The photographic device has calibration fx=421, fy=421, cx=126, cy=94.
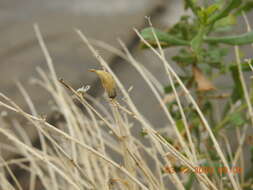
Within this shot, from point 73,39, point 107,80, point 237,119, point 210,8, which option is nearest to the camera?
point 107,80

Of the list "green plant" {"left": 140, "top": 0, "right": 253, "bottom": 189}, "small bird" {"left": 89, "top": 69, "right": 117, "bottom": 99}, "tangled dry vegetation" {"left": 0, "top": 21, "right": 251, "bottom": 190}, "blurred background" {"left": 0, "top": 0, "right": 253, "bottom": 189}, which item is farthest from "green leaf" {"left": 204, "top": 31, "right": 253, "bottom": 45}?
"blurred background" {"left": 0, "top": 0, "right": 253, "bottom": 189}

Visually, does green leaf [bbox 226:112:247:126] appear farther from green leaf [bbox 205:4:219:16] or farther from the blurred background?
the blurred background

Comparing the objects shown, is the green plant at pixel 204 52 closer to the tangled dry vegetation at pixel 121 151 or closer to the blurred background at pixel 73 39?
the tangled dry vegetation at pixel 121 151

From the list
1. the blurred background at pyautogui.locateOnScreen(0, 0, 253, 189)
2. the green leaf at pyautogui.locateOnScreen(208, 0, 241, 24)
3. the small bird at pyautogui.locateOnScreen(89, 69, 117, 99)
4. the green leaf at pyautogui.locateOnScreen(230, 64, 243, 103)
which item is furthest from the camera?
the blurred background at pyautogui.locateOnScreen(0, 0, 253, 189)

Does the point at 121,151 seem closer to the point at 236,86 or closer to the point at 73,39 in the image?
the point at 236,86

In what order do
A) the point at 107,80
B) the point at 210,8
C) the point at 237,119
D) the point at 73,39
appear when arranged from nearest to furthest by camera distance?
the point at 107,80
the point at 210,8
the point at 237,119
the point at 73,39

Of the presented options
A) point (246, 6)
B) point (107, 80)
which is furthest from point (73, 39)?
point (107, 80)

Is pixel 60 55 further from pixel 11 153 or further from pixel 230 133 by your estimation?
pixel 230 133

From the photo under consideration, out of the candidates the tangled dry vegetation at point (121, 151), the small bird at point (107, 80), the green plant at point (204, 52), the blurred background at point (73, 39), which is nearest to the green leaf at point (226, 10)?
the green plant at point (204, 52)

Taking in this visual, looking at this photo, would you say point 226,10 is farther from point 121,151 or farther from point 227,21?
point 121,151

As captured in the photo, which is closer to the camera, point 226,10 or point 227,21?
point 226,10

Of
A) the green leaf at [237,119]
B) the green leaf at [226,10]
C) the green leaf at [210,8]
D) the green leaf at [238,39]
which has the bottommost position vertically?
the green leaf at [237,119]

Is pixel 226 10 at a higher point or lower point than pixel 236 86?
higher

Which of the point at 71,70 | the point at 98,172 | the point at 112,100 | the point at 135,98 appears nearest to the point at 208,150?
the point at 98,172
